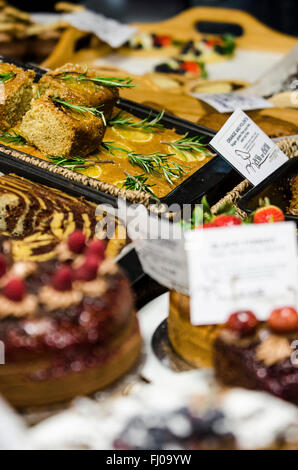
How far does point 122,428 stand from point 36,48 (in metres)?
3.62

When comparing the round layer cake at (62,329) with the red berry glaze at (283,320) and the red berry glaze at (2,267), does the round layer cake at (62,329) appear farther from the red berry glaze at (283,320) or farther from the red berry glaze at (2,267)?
the red berry glaze at (283,320)

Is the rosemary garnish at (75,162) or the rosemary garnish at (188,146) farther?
the rosemary garnish at (188,146)

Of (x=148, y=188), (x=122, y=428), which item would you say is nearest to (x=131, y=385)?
(x=122, y=428)

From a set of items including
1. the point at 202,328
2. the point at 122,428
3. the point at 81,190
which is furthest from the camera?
the point at 81,190

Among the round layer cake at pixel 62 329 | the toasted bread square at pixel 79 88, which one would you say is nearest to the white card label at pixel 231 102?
the toasted bread square at pixel 79 88

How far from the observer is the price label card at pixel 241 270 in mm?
1562

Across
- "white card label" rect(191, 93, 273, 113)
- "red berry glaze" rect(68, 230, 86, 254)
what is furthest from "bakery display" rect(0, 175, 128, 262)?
"white card label" rect(191, 93, 273, 113)

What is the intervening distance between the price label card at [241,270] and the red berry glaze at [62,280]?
30 centimetres

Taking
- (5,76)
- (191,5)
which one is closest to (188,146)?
(5,76)

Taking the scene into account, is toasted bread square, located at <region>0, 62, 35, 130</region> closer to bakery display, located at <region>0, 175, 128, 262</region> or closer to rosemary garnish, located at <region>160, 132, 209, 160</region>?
bakery display, located at <region>0, 175, 128, 262</region>

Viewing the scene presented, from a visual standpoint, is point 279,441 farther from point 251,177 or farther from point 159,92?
point 159,92

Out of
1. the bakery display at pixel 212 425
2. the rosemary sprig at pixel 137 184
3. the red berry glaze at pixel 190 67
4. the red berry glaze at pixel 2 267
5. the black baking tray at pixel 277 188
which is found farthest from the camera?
the red berry glaze at pixel 190 67

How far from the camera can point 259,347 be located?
1.54 m

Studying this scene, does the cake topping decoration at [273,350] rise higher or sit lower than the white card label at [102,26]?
lower
